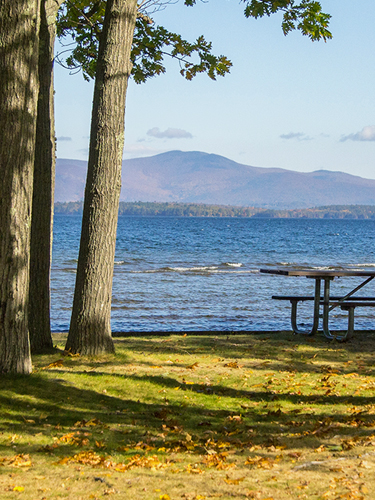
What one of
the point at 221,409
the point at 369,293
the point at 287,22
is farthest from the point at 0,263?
the point at 369,293

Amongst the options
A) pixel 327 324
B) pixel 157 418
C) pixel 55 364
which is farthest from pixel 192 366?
pixel 327 324

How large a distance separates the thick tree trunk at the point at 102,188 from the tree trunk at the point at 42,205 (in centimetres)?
51

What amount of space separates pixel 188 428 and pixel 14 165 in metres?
2.99

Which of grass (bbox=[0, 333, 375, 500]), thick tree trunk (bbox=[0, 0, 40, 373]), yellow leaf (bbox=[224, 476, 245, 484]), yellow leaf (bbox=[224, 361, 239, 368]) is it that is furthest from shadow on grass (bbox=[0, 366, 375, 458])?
yellow leaf (bbox=[224, 361, 239, 368])

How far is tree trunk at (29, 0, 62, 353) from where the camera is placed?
22.5 ft

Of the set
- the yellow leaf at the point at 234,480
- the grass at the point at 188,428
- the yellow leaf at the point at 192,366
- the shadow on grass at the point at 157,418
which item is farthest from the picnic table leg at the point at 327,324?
the yellow leaf at the point at 234,480

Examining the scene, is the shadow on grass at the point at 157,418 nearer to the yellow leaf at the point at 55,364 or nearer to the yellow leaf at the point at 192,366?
the yellow leaf at the point at 55,364

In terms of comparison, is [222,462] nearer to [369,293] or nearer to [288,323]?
[288,323]

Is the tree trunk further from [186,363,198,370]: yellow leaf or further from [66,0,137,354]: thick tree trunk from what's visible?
[186,363,198,370]: yellow leaf

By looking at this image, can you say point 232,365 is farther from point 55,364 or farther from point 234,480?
point 234,480

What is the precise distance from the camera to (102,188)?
21.8ft

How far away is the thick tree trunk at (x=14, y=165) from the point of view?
5.39m

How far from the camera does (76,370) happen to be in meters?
6.11

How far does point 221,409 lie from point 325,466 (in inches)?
61.4
